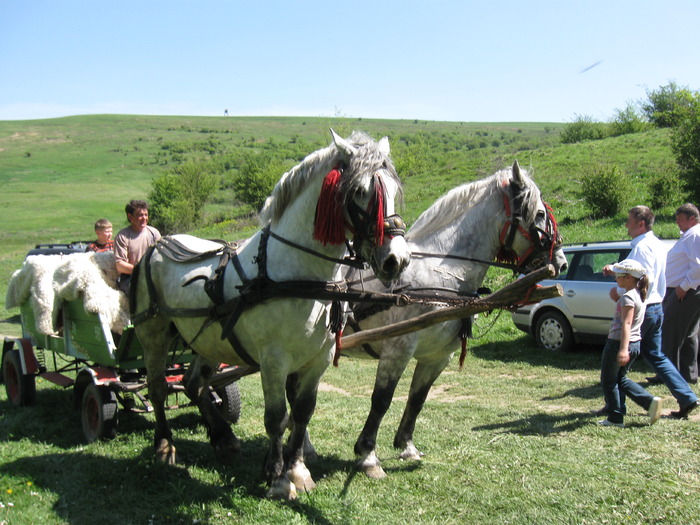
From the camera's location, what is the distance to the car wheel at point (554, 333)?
1032 centimetres

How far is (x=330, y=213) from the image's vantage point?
3809 millimetres

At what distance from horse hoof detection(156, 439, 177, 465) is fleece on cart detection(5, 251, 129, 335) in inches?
53.7

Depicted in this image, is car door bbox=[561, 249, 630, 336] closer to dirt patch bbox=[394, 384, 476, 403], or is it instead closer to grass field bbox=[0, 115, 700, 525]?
grass field bbox=[0, 115, 700, 525]

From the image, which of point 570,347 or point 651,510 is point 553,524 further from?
point 570,347

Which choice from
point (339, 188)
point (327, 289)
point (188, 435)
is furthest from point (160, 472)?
point (339, 188)

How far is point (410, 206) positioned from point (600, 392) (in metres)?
18.2

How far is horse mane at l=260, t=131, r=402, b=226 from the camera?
144 inches

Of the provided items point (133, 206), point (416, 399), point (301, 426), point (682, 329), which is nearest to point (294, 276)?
point (301, 426)

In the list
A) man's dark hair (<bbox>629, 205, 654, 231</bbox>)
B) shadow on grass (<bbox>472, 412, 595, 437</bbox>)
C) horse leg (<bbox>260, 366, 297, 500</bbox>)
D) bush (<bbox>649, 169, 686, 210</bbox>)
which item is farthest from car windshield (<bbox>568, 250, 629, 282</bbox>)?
bush (<bbox>649, 169, 686, 210</bbox>)

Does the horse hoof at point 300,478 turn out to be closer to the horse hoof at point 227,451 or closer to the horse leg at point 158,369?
the horse hoof at point 227,451

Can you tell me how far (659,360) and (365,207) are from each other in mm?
4407

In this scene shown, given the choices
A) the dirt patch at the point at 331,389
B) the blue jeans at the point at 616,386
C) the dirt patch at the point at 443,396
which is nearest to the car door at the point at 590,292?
the dirt patch at the point at 443,396

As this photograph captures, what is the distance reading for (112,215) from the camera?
55688 millimetres

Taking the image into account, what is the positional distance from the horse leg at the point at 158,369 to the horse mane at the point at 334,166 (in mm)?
1737
